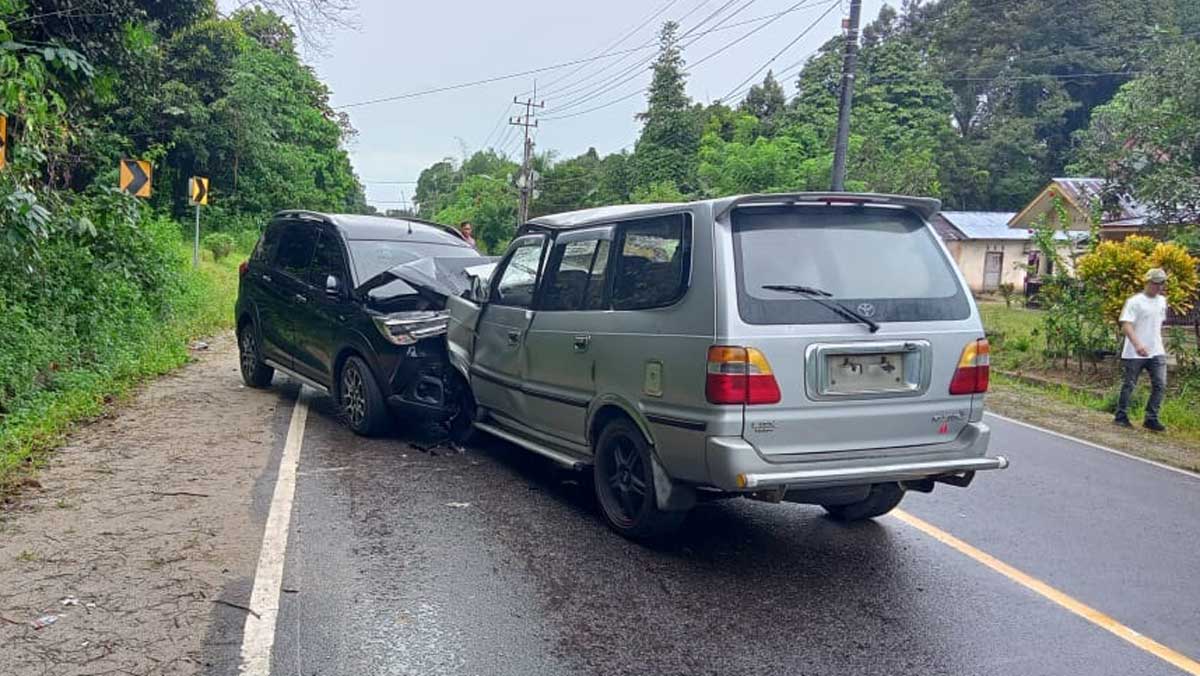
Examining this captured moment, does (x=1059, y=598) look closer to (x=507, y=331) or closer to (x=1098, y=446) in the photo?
(x=507, y=331)

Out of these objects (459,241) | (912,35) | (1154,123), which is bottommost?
(459,241)

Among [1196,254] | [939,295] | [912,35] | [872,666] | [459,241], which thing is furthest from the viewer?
[912,35]

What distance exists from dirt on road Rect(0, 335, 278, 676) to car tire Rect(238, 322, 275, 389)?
150 centimetres

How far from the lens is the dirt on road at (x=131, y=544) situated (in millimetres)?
3693

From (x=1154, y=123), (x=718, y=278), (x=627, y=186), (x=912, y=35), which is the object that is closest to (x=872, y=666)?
(x=718, y=278)

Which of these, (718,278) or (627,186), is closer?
(718,278)

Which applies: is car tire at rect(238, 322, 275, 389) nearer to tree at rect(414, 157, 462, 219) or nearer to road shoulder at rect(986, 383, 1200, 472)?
road shoulder at rect(986, 383, 1200, 472)

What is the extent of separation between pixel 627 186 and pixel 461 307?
1911 inches

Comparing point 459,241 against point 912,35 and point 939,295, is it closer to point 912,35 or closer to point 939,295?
point 939,295

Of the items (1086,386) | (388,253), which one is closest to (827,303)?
Result: (388,253)

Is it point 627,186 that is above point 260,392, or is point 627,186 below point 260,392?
above

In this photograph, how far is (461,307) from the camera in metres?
7.00

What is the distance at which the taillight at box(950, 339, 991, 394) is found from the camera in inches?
185

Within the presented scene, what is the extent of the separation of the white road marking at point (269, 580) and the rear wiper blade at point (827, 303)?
2.81 m
